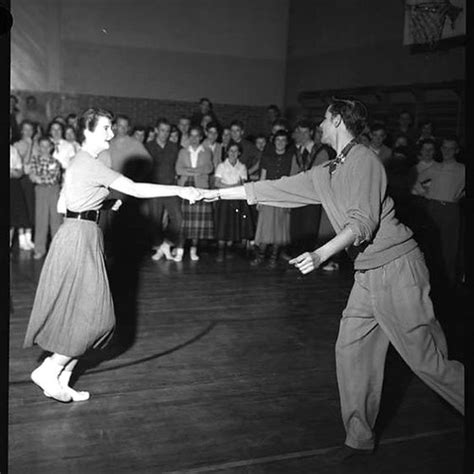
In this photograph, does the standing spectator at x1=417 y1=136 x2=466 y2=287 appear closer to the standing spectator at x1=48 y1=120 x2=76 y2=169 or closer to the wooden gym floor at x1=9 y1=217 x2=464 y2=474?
the wooden gym floor at x1=9 y1=217 x2=464 y2=474

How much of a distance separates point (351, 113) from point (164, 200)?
3701 mm

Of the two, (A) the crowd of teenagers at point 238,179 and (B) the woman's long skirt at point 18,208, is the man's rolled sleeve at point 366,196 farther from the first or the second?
(B) the woman's long skirt at point 18,208

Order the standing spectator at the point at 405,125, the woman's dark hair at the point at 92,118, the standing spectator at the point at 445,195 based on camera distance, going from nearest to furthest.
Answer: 1. the woman's dark hair at the point at 92,118
2. the standing spectator at the point at 445,195
3. the standing spectator at the point at 405,125

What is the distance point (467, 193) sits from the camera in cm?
185

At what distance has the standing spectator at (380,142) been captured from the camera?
398 centimetres

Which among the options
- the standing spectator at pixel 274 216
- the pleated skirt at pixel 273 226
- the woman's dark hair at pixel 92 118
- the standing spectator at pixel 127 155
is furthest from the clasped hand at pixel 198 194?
the pleated skirt at pixel 273 226

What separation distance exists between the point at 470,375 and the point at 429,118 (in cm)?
545

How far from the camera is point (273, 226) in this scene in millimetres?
5355

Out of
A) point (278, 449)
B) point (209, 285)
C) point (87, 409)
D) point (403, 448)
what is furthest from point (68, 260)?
point (209, 285)

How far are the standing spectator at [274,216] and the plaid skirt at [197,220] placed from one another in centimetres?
51

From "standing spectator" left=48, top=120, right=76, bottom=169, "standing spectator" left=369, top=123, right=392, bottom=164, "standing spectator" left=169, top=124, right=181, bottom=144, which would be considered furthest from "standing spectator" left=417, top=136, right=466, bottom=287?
"standing spectator" left=48, top=120, right=76, bottom=169

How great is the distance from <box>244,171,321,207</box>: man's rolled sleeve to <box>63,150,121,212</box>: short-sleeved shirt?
656 mm

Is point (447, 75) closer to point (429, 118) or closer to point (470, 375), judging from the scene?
point (429, 118)

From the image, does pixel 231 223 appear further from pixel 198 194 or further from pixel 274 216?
pixel 198 194
